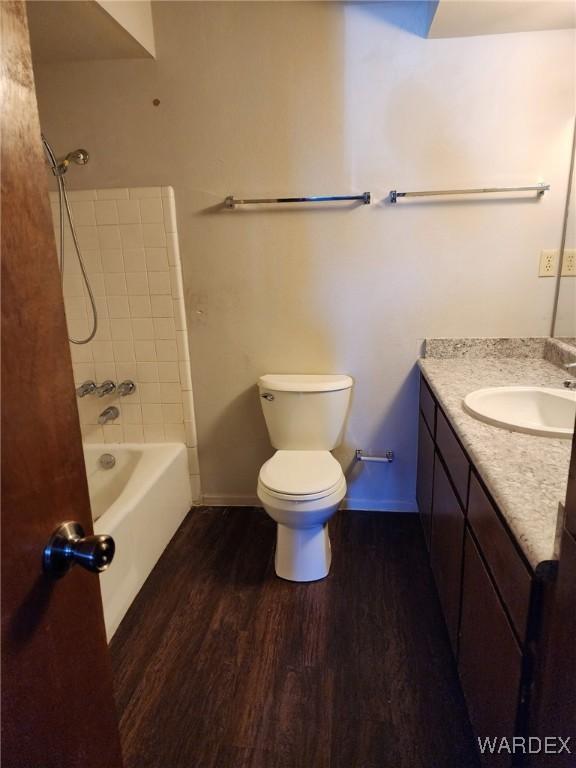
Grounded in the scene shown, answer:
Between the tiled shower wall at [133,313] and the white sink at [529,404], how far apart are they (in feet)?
4.65

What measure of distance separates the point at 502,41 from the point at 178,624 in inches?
101

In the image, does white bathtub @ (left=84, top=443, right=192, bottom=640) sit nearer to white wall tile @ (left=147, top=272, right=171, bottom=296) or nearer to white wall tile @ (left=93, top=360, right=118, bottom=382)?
white wall tile @ (left=93, top=360, right=118, bottom=382)

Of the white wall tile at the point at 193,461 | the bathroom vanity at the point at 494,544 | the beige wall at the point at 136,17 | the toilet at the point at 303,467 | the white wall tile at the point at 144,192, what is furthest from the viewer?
the white wall tile at the point at 193,461

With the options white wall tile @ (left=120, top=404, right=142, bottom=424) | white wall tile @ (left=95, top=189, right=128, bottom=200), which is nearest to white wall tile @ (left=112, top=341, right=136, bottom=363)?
white wall tile @ (left=120, top=404, right=142, bottom=424)

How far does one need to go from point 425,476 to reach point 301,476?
56 cm

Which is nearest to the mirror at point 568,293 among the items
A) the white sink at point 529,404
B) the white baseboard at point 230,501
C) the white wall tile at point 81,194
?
the white sink at point 529,404

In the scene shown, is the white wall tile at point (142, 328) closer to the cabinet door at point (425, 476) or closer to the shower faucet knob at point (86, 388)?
the shower faucet knob at point (86, 388)

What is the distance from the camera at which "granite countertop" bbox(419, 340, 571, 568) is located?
2.86ft

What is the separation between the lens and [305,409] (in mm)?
2170

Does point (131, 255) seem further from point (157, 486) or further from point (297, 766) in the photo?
point (297, 766)

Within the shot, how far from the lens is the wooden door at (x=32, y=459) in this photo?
0.52 meters

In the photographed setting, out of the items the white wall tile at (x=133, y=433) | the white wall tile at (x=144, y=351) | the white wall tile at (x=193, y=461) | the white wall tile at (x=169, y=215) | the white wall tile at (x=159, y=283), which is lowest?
the white wall tile at (x=193, y=461)

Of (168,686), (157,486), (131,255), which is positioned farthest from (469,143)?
(168,686)

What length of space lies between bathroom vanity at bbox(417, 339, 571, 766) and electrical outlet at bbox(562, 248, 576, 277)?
0.48m
